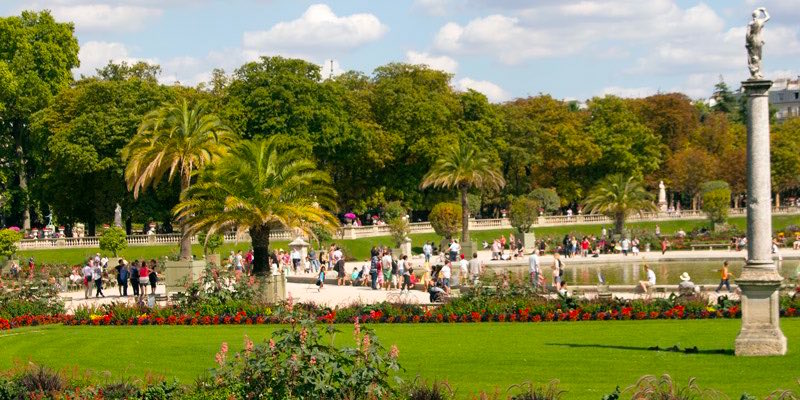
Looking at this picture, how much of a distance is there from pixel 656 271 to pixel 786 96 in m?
132

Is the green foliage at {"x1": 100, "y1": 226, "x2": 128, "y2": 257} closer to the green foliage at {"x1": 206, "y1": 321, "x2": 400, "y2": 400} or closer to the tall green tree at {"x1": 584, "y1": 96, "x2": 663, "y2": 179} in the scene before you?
the green foliage at {"x1": 206, "y1": 321, "x2": 400, "y2": 400}

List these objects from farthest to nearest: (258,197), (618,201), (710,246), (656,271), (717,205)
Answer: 1. (717,205)
2. (618,201)
3. (710,246)
4. (656,271)
5. (258,197)

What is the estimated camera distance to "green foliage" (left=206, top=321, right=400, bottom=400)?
14250 mm

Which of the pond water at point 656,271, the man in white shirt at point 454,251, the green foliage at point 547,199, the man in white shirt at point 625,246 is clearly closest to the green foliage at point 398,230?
the man in white shirt at point 454,251

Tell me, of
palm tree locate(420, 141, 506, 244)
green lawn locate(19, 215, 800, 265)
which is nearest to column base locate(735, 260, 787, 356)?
green lawn locate(19, 215, 800, 265)

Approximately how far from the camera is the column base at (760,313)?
61.4 feet

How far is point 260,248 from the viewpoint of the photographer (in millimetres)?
32750

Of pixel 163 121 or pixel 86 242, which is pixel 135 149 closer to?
pixel 163 121

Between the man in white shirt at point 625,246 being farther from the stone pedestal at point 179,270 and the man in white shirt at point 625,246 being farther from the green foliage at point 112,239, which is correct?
the stone pedestal at point 179,270

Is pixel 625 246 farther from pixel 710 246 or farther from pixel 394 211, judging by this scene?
pixel 394 211

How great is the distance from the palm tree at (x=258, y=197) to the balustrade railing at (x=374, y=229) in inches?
701

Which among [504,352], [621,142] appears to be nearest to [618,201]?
[621,142]

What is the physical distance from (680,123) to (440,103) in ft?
86.4

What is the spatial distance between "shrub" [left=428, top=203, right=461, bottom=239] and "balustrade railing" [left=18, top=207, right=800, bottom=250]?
4.60 metres
